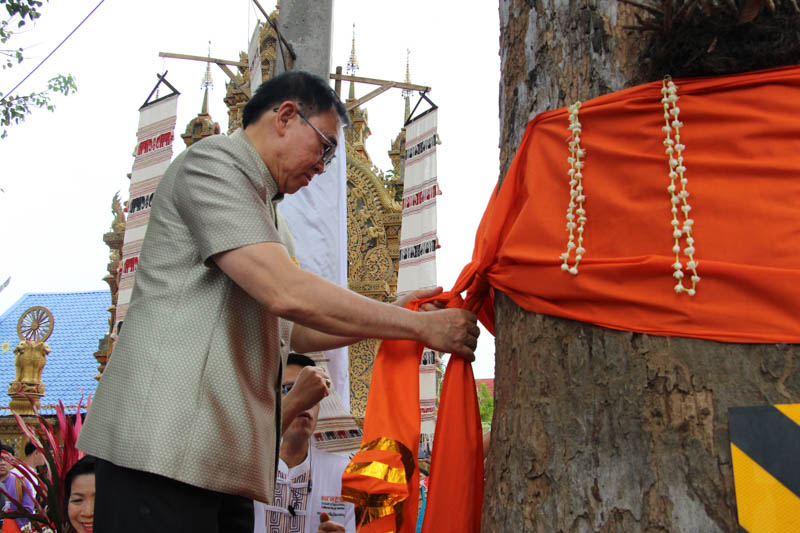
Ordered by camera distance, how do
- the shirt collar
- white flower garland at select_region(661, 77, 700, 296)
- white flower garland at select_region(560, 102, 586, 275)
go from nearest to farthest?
white flower garland at select_region(661, 77, 700, 296) → white flower garland at select_region(560, 102, 586, 275) → the shirt collar

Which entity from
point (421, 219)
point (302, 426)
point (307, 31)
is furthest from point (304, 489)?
point (421, 219)

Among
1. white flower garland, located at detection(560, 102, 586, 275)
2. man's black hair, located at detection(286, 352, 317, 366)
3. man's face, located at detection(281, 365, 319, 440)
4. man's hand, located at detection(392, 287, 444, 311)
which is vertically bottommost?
man's face, located at detection(281, 365, 319, 440)

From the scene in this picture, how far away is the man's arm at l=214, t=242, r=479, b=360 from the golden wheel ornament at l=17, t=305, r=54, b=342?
887cm

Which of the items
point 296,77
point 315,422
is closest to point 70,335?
point 315,422

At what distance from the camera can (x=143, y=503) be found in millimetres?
1371

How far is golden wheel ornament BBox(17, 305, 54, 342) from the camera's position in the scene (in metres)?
9.30

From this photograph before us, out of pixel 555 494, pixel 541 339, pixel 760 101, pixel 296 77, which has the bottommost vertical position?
pixel 555 494

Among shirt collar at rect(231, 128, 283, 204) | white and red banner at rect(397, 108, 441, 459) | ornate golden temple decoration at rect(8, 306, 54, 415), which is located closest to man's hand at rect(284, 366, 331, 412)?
shirt collar at rect(231, 128, 283, 204)

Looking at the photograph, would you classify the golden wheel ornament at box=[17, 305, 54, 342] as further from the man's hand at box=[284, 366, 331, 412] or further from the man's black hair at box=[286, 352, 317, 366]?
the man's hand at box=[284, 366, 331, 412]

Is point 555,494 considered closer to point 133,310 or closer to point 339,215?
point 133,310

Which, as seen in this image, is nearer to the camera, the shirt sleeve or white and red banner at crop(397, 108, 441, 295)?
the shirt sleeve

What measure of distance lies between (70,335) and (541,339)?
15188 mm

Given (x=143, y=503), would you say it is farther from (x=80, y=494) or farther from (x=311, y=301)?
(x=80, y=494)

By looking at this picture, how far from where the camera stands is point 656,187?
4.56ft
